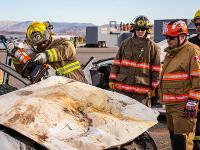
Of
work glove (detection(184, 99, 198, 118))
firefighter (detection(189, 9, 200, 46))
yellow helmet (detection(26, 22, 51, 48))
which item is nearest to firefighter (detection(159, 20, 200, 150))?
work glove (detection(184, 99, 198, 118))

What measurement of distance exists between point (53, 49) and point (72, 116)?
148cm

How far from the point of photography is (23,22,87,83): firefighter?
5070 mm

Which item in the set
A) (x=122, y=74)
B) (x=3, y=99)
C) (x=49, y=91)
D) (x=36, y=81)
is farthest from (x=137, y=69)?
(x=3, y=99)

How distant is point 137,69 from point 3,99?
2406 millimetres

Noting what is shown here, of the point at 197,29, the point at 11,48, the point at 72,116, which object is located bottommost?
the point at 72,116

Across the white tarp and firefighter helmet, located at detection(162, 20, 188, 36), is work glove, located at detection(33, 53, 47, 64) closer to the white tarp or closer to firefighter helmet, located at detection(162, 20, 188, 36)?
the white tarp

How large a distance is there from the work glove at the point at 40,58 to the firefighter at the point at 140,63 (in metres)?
1.37

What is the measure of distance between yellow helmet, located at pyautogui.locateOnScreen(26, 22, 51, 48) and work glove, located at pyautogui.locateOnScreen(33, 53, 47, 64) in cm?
38

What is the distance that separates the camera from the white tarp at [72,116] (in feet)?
11.1

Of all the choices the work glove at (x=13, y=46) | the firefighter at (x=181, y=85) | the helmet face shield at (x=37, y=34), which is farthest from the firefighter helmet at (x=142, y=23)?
the work glove at (x=13, y=46)

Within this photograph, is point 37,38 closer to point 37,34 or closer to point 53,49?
point 37,34

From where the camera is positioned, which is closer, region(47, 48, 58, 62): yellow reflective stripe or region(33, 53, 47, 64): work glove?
region(33, 53, 47, 64): work glove

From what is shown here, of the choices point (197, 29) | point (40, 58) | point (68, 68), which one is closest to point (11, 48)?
point (40, 58)

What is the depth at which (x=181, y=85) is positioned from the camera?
15.7 ft
